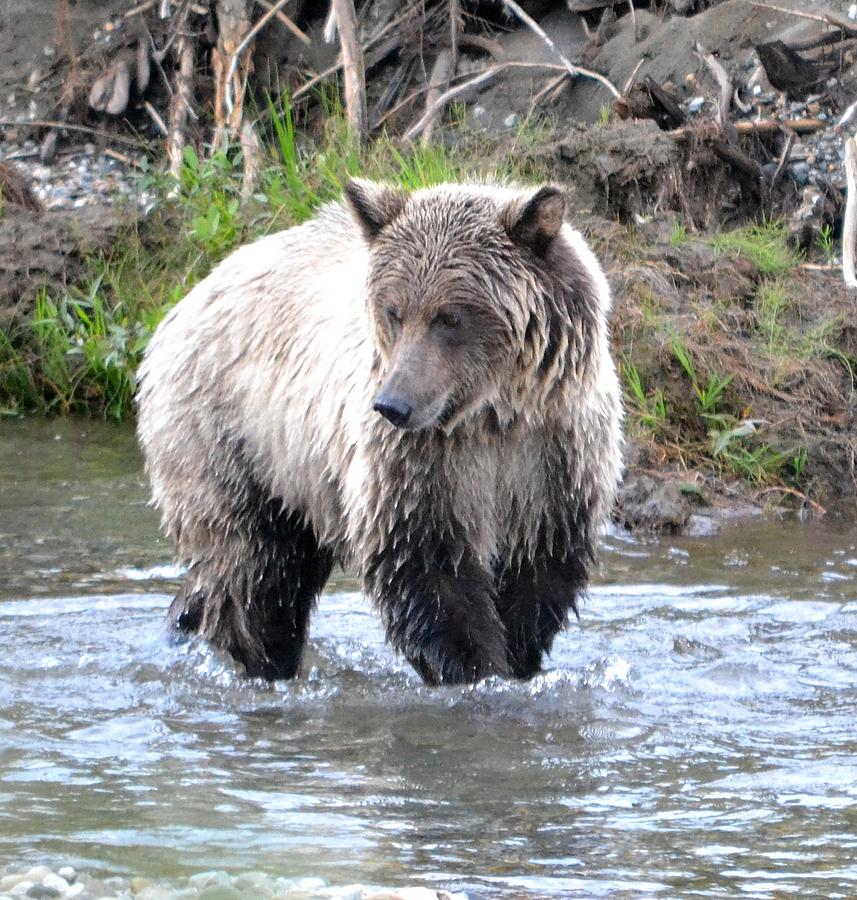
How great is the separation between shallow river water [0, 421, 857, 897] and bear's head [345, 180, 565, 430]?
40.2 inches

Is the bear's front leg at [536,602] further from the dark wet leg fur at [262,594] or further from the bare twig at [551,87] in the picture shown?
the bare twig at [551,87]

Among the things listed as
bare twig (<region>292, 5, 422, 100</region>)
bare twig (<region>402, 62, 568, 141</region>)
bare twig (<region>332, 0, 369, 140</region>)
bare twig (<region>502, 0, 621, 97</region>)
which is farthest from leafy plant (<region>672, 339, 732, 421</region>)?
bare twig (<region>292, 5, 422, 100</region>)

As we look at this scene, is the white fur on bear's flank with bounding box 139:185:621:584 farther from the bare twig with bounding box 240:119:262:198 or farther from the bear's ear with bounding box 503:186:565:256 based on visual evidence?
the bare twig with bounding box 240:119:262:198

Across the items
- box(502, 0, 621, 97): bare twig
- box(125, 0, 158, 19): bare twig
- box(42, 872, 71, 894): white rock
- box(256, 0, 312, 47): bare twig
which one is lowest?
box(42, 872, 71, 894): white rock

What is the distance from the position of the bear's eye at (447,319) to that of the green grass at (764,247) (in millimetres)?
4596

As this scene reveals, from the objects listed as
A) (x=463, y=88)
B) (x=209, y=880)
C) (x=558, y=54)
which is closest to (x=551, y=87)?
(x=558, y=54)

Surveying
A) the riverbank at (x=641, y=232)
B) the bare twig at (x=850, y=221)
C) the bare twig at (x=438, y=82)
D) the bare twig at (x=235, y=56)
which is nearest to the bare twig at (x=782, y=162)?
the riverbank at (x=641, y=232)

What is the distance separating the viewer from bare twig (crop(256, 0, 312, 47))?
11.9 meters

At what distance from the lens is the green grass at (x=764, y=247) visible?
355 inches

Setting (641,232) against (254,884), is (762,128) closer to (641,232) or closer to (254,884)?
(641,232)

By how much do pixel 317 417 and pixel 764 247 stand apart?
178 inches

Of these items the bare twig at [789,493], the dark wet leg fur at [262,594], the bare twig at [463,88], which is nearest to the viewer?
the dark wet leg fur at [262,594]

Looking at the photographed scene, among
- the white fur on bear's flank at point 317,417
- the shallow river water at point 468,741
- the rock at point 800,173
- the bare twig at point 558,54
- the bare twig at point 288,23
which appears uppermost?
the bare twig at point 288,23

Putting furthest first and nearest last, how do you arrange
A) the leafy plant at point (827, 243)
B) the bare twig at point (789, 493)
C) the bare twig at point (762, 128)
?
the bare twig at point (762, 128), the leafy plant at point (827, 243), the bare twig at point (789, 493)
